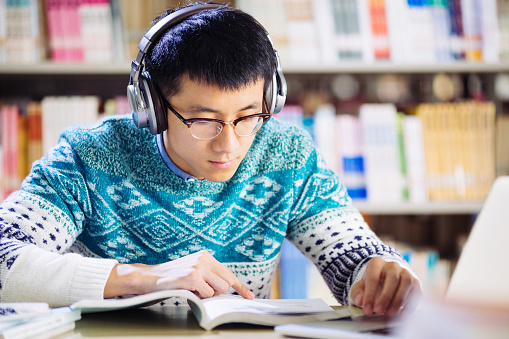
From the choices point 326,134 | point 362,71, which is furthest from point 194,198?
point 362,71

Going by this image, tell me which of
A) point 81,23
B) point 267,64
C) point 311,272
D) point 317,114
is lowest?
point 311,272

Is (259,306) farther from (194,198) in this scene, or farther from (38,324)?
(194,198)

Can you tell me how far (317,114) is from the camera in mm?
1894

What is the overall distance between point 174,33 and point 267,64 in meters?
0.18

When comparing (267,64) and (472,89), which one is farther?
(472,89)

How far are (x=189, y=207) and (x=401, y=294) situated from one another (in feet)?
1.57

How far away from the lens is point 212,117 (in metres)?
1.03

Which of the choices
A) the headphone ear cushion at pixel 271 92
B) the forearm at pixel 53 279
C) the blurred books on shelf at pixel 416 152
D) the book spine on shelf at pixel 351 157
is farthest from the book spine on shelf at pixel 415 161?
the forearm at pixel 53 279

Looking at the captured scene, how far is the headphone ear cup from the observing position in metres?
1.04

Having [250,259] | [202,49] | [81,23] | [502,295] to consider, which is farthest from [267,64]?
[81,23]

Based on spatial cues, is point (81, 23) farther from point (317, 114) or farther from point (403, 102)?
point (403, 102)

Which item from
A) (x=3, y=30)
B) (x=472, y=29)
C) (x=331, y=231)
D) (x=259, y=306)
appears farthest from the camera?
(x=472, y=29)

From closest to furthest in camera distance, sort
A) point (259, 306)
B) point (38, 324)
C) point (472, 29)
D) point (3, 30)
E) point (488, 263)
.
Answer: point (488, 263), point (38, 324), point (259, 306), point (3, 30), point (472, 29)

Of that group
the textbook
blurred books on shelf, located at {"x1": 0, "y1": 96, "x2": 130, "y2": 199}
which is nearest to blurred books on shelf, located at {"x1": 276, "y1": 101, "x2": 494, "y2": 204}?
blurred books on shelf, located at {"x1": 0, "y1": 96, "x2": 130, "y2": 199}
